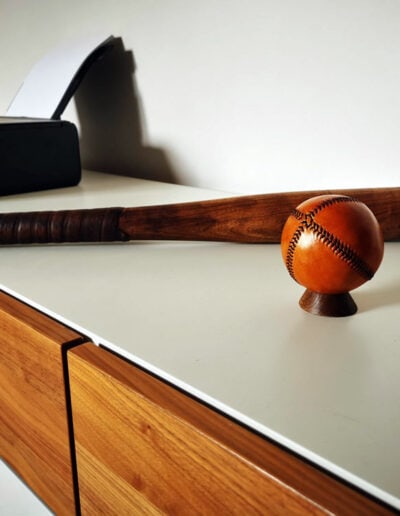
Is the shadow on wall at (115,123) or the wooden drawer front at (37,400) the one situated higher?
the shadow on wall at (115,123)

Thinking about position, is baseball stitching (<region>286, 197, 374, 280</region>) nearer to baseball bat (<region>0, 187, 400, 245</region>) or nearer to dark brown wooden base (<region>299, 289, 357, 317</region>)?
dark brown wooden base (<region>299, 289, 357, 317</region>)

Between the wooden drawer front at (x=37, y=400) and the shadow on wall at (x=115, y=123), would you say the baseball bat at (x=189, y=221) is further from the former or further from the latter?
the shadow on wall at (x=115, y=123)

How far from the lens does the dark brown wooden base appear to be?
48 centimetres

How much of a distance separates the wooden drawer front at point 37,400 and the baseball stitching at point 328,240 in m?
0.22

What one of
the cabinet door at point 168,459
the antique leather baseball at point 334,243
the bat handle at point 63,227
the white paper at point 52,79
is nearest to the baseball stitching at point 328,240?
the antique leather baseball at point 334,243

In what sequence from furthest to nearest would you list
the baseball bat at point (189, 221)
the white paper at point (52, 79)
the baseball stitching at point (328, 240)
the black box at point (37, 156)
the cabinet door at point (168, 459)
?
the white paper at point (52, 79)
the black box at point (37, 156)
the baseball bat at point (189, 221)
the baseball stitching at point (328, 240)
the cabinet door at point (168, 459)

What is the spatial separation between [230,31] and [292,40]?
150mm

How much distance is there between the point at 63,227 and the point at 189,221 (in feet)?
0.58

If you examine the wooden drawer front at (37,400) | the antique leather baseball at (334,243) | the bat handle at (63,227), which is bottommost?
the wooden drawer front at (37,400)

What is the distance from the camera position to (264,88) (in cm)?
94

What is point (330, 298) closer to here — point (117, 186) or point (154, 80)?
point (117, 186)

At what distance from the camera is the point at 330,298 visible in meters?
0.48

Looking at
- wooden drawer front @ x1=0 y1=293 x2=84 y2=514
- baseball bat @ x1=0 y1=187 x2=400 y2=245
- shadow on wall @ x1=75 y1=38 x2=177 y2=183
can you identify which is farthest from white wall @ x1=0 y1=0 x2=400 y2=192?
wooden drawer front @ x1=0 y1=293 x2=84 y2=514

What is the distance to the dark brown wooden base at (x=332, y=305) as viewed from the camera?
1.59 ft
